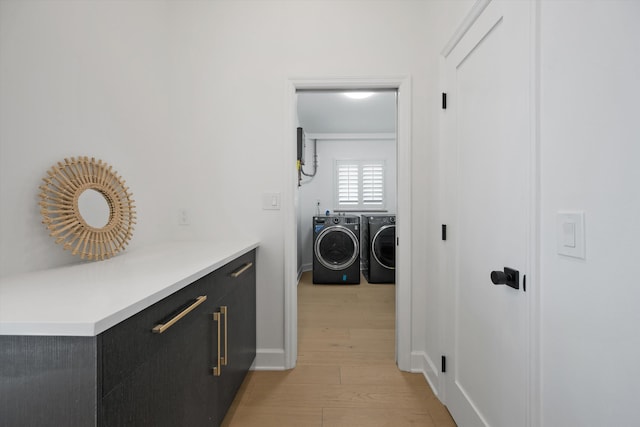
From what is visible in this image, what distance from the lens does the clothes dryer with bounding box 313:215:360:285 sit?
13.7 ft

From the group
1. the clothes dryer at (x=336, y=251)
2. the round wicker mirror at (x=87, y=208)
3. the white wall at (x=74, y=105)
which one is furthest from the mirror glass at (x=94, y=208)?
the clothes dryer at (x=336, y=251)

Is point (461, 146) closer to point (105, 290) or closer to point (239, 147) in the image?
point (239, 147)

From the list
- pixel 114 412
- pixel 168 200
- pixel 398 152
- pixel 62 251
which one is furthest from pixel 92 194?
pixel 398 152

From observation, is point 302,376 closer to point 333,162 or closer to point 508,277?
point 508,277

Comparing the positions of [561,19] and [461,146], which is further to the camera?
[461,146]

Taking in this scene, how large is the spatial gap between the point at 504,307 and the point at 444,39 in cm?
143

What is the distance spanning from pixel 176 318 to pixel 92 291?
0.78ft

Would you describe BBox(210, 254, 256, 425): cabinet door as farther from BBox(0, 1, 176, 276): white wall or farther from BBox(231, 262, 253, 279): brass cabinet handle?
BBox(0, 1, 176, 276): white wall

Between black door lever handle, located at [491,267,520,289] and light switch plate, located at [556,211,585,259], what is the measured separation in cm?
22

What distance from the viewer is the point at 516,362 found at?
1.02 m

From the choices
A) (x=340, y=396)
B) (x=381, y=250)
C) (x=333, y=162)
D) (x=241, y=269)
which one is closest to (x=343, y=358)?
(x=340, y=396)

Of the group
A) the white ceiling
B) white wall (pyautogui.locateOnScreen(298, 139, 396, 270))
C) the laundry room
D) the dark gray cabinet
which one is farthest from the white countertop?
white wall (pyautogui.locateOnScreen(298, 139, 396, 270))

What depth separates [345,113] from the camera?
12.9ft

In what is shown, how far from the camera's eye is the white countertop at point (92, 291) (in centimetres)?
61
